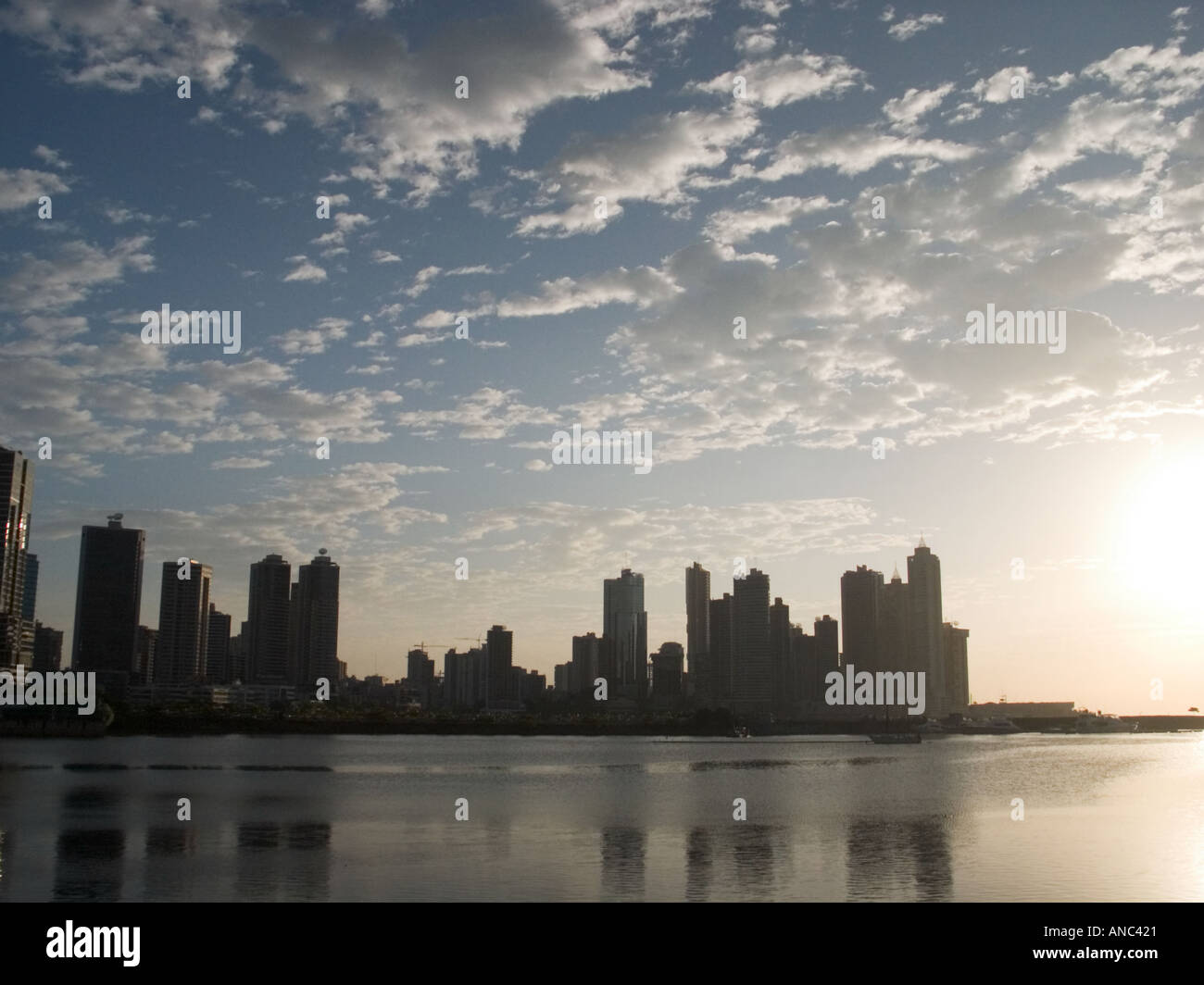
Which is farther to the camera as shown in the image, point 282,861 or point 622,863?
point 622,863

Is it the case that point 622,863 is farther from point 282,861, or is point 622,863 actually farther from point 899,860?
point 282,861

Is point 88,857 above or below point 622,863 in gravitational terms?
below

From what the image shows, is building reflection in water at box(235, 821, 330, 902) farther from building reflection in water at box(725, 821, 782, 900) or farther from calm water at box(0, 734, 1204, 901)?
building reflection in water at box(725, 821, 782, 900)

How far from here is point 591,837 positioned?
63062 mm

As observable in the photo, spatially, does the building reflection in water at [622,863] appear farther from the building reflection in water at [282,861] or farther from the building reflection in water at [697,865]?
the building reflection in water at [282,861]

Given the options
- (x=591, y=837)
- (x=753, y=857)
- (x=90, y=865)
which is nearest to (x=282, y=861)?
(x=90, y=865)

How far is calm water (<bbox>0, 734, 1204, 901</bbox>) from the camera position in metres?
46.5

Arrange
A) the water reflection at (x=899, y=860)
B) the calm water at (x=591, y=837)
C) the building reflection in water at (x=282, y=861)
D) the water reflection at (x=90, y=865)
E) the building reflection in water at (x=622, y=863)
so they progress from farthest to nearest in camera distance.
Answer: the calm water at (x=591, y=837) → the water reflection at (x=899, y=860) → the building reflection in water at (x=622, y=863) → the building reflection in water at (x=282, y=861) → the water reflection at (x=90, y=865)

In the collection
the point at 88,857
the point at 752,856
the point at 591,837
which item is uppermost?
the point at 752,856

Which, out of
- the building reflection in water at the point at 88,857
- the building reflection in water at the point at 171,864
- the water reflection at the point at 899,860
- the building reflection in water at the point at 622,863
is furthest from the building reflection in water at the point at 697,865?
the building reflection in water at the point at 88,857

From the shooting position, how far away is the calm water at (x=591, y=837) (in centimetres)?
4653

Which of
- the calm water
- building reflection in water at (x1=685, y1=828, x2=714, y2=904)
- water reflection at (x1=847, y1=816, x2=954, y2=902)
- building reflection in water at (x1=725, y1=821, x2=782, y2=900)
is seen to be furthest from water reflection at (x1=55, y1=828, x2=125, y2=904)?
water reflection at (x1=847, y1=816, x2=954, y2=902)
